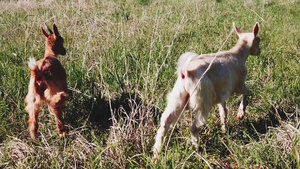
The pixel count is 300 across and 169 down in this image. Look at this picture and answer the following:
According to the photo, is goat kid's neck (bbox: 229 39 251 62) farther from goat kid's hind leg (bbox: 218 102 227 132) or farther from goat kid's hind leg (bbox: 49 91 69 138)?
goat kid's hind leg (bbox: 49 91 69 138)

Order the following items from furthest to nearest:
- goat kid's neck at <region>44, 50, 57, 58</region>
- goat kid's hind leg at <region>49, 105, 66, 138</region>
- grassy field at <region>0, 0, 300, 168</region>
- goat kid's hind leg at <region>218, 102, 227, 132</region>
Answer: goat kid's neck at <region>44, 50, 57, 58</region> < goat kid's hind leg at <region>218, 102, 227, 132</region> < goat kid's hind leg at <region>49, 105, 66, 138</region> < grassy field at <region>0, 0, 300, 168</region>

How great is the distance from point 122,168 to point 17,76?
204cm

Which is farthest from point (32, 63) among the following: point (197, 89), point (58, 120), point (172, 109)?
point (197, 89)

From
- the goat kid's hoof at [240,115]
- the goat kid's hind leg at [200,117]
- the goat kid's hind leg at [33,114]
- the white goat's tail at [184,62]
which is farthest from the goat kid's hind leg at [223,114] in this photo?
the goat kid's hind leg at [33,114]

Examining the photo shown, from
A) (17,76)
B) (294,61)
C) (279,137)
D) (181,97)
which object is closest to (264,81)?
(294,61)

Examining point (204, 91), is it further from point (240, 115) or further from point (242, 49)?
point (242, 49)

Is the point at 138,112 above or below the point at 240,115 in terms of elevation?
above

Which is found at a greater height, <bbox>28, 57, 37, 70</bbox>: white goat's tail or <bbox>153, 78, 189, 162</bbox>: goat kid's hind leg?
<bbox>28, 57, 37, 70</bbox>: white goat's tail

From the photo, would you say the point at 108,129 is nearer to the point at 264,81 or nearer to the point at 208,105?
the point at 208,105

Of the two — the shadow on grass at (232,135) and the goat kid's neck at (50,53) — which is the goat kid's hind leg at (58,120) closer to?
the goat kid's neck at (50,53)

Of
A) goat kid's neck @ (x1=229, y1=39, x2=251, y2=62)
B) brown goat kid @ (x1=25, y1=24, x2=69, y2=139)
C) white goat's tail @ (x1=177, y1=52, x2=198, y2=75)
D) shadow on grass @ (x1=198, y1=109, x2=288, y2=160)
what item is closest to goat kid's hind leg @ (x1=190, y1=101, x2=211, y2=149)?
shadow on grass @ (x1=198, y1=109, x2=288, y2=160)

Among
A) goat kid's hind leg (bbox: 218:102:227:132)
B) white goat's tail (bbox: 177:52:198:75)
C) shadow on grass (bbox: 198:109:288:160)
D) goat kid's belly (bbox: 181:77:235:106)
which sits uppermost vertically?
white goat's tail (bbox: 177:52:198:75)

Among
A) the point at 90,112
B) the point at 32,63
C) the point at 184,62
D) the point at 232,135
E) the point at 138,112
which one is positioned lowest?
the point at 232,135

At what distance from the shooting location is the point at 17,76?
3471 mm
